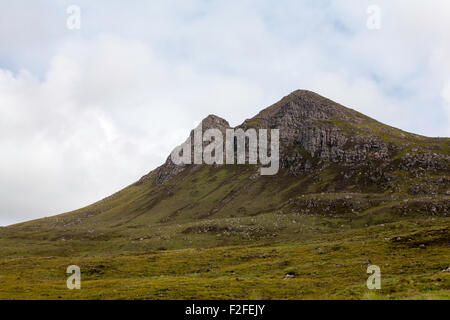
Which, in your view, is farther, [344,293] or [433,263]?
[433,263]

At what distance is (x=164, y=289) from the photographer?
37.8 m

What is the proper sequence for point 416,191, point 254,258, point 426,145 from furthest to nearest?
point 426,145
point 416,191
point 254,258

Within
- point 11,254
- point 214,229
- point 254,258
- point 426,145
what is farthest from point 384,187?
point 11,254

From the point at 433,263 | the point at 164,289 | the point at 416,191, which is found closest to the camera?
the point at 164,289

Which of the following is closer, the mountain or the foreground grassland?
the foreground grassland

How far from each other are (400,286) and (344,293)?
5.09 metres

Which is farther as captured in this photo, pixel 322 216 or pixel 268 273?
pixel 322 216

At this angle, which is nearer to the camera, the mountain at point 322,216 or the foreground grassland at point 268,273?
the foreground grassland at point 268,273

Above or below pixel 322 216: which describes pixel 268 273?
below

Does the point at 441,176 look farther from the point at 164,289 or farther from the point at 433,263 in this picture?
the point at 164,289

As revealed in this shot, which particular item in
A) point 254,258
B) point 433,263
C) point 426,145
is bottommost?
point 254,258

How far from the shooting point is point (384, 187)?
15588cm

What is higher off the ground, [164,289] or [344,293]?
[344,293]

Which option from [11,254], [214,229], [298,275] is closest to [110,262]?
[298,275]
